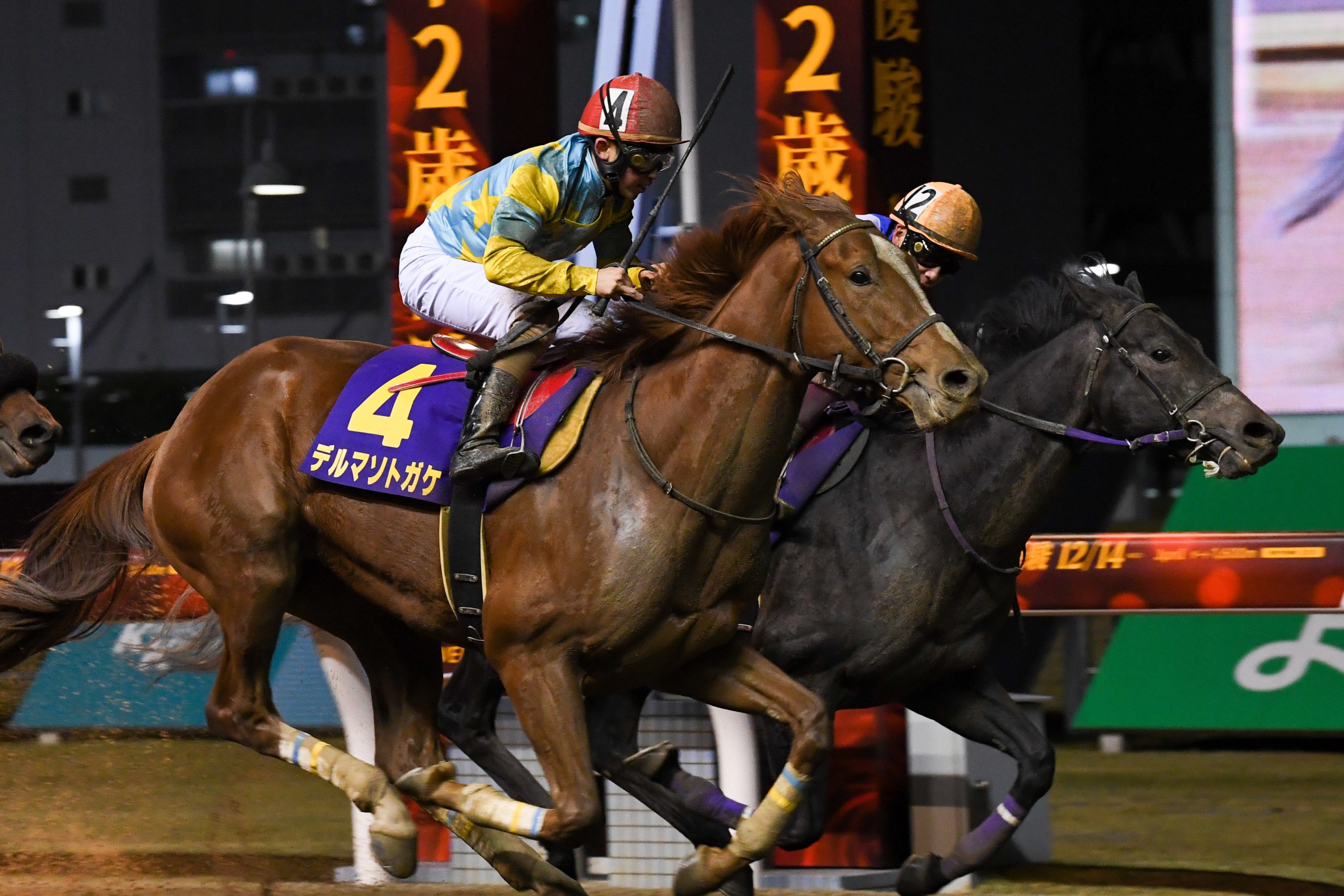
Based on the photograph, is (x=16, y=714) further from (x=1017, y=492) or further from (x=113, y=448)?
(x=1017, y=492)

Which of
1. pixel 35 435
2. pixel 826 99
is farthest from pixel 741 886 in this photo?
pixel 826 99

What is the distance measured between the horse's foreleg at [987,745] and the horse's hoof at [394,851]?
1.29 m

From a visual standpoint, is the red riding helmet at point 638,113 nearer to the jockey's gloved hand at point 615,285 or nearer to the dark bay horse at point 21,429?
the jockey's gloved hand at point 615,285

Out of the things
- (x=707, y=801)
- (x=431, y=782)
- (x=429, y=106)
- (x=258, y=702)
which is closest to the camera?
(x=431, y=782)

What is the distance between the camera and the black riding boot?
3.58 meters

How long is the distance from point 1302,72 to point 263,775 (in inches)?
217

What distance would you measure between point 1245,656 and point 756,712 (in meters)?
3.59

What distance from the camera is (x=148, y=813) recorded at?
619 cm

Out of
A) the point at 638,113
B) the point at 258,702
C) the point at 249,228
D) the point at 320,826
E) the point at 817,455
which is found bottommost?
the point at 320,826

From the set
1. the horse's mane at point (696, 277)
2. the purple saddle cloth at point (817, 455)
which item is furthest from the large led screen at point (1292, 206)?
the horse's mane at point (696, 277)

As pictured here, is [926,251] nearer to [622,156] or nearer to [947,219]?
[947,219]

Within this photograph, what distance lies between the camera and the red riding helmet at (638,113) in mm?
3609

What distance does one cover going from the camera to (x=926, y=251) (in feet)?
14.8

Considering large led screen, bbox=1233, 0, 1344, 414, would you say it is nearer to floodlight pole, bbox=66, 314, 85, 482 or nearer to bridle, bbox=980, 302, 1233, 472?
bridle, bbox=980, 302, 1233, 472
